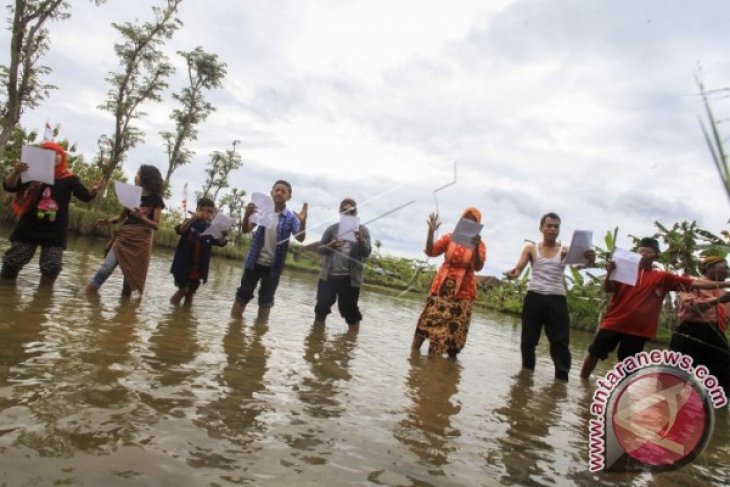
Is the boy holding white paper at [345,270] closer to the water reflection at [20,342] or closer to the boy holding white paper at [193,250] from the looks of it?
the boy holding white paper at [193,250]

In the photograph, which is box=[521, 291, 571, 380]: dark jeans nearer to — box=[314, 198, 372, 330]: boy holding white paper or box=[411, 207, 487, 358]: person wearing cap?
box=[411, 207, 487, 358]: person wearing cap

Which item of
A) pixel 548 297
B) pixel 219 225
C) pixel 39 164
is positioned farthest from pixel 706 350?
pixel 39 164

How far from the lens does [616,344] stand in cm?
509

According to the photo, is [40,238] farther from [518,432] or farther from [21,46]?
[21,46]

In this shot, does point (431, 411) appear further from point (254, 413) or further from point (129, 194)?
point (129, 194)

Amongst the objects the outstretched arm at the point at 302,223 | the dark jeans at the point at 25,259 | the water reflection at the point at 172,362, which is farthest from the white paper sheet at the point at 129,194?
the outstretched arm at the point at 302,223

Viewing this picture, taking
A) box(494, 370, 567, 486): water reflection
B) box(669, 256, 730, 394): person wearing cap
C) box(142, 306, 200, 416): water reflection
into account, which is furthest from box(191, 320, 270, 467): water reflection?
box(669, 256, 730, 394): person wearing cap

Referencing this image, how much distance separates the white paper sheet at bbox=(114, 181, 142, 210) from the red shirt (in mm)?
5135

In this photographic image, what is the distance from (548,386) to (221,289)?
6.13 meters

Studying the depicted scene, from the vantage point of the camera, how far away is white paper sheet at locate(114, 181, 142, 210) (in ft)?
17.8

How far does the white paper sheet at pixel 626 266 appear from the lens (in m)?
4.62

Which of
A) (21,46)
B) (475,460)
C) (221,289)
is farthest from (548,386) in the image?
(21,46)

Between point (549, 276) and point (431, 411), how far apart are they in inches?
104

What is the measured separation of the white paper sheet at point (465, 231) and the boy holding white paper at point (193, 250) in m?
2.91
